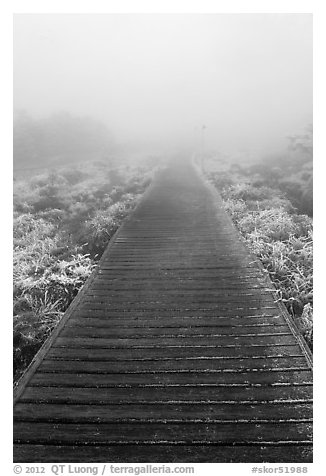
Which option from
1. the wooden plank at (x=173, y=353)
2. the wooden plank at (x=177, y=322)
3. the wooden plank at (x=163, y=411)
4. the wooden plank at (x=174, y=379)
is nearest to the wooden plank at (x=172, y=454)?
the wooden plank at (x=163, y=411)

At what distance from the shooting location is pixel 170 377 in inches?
149

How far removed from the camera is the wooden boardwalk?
309 cm

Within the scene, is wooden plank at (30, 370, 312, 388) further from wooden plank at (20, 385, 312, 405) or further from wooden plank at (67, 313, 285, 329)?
wooden plank at (67, 313, 285, 329)

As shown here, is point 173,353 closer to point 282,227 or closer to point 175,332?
point 175,332

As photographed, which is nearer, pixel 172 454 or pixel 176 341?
pixel 172 454

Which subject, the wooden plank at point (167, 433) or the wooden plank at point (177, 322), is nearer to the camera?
the wooden plank at point (167, 433)

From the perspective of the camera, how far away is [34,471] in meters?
3.15

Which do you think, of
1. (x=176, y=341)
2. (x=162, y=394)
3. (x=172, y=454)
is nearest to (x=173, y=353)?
(x=176, y=341)

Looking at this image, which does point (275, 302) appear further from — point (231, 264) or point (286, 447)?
point (286, 447)

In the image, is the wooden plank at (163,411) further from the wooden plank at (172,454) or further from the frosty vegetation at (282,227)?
the frosty vegetation at (282,227)

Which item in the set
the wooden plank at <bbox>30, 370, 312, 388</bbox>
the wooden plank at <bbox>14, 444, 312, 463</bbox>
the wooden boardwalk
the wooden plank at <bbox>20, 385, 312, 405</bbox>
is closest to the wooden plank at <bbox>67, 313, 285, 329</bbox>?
the wooden boardwalk

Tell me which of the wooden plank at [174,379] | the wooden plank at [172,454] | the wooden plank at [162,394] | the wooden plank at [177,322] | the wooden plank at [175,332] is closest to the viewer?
the wooden plank at [172,454]

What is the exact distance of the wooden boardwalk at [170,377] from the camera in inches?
122
